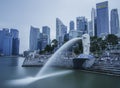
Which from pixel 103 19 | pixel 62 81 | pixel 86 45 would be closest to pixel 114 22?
pixel 103 19

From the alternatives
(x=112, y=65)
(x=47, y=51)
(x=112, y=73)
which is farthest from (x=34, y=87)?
(x=47, y=51)

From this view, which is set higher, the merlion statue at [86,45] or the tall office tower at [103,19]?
the tall office tower at [103,19]

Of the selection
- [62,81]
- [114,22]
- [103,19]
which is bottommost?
[62,81]

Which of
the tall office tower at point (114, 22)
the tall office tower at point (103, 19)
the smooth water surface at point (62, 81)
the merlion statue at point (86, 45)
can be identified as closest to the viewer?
the smooth water surface at point (62, 81)

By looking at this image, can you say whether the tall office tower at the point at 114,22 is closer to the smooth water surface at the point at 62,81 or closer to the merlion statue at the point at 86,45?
the merlion statue at the point at 86,45

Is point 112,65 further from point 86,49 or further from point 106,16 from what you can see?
point 106,16

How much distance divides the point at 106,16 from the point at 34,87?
19147 centimetres

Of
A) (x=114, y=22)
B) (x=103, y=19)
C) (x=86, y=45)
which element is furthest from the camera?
(x=103, y=19)

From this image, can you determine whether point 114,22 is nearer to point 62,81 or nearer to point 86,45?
point 86,45

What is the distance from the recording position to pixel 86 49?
38062mm

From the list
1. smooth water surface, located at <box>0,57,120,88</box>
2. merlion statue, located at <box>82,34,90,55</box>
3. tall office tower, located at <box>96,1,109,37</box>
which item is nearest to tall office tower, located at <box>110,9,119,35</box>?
tall office tower, located at <box>96,1,109,37</box>

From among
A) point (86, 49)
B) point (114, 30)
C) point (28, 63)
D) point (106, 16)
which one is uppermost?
point (106, 16)

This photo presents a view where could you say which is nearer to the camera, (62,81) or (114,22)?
(62,81)

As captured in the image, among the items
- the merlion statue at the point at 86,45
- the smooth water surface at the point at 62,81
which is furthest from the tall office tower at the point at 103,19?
the smooth water surface at the point at 62,81
